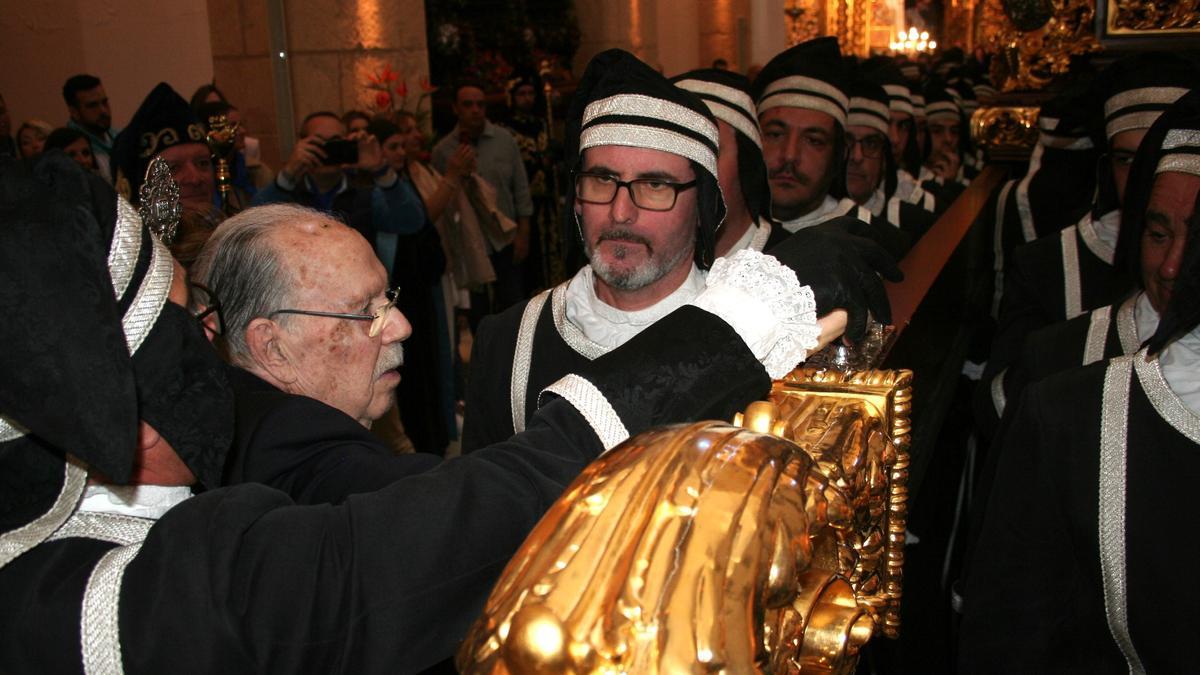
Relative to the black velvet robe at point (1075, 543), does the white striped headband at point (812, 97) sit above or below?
above

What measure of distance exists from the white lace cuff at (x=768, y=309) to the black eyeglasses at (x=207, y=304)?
794 millimetres

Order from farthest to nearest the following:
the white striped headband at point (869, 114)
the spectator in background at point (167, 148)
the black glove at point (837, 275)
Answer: the white striped headband at point (869, 114) → the spectator in background at point (167, 148) → the black glove at point (837, 275)

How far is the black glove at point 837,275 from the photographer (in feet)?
3.80

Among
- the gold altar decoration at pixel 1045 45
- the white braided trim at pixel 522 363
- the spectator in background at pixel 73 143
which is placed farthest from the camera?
the gold altar decoration at pixel 1045 45

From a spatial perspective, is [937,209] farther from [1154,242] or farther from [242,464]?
[242,464]

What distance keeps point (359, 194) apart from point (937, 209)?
3.62 meters

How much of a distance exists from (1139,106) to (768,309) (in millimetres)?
3287

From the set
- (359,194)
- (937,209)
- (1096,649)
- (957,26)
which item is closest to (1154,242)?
(1096,649)

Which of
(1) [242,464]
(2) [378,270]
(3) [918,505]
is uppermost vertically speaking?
(2) [378,270]

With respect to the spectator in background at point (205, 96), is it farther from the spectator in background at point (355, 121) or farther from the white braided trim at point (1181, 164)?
the white braided trim at point (1181, 164)

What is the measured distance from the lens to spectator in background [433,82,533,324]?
7.36 meters

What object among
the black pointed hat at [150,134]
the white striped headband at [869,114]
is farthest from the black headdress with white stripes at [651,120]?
the white striped headband at [869,114]

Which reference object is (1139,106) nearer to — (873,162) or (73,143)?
(873,162)

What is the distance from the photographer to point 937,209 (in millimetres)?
6570
